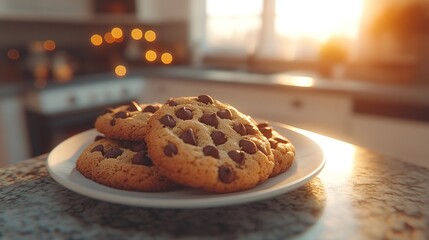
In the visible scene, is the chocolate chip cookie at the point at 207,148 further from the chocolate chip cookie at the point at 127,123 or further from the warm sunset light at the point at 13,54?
the warm sunset light at the point at 13,54

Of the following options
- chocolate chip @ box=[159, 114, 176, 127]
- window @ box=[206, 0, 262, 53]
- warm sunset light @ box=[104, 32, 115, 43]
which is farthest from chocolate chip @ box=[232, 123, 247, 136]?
warm sunset light @ box=[104, 32, 115, 43]

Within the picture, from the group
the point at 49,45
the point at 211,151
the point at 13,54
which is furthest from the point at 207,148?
the point at 49,45

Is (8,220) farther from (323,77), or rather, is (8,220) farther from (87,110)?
(323,77)

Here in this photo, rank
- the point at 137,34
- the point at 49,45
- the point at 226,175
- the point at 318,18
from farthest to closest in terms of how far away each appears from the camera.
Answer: the point at 137,34, the point at 49,45, the point at 318,18, the point at 226,175

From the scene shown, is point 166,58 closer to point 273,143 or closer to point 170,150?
point 273,143

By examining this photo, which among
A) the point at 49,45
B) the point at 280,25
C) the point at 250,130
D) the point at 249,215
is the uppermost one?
the point at 280,25

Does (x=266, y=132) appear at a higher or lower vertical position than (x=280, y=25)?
lower

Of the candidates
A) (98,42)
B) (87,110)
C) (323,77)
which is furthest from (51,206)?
(98,42)
